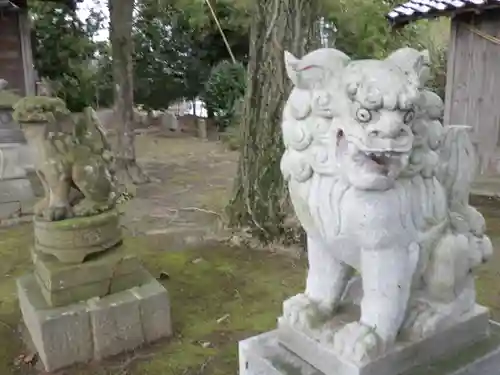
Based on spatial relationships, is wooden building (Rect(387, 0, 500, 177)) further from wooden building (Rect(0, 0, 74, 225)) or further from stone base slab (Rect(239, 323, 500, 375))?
stone base slab (Rect(239, 323, 500, 375))

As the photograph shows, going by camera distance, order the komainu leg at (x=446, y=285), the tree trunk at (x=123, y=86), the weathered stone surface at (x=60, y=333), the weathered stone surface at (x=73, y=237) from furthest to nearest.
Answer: the tree trunk at (x=123, y=86) < the weathered stone surface at (x=73, y=237) < the weathered stone surface at (x=60, y=333) < the komainu leg at (x=446, y=285)

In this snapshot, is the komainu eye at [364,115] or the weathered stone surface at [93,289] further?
the weathered stone surface at [93,289]

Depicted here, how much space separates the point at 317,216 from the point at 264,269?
227 centimetres

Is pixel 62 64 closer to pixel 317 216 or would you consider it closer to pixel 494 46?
pixel 494 46

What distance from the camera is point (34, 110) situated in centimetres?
279

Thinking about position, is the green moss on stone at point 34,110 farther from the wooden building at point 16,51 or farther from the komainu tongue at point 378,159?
the wooden building at point 16,51

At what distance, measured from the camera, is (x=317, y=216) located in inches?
65.1

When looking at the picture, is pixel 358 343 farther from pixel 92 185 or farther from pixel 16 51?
pixel 16 51

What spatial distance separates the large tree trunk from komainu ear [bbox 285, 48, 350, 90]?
240cm

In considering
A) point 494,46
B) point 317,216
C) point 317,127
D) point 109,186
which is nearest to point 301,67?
point 317,127

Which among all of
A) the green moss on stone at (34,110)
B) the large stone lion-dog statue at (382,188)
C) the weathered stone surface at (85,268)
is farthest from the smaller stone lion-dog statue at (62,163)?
the large stone lion-dog statue at (382,188)

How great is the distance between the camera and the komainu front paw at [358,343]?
63.2 inches

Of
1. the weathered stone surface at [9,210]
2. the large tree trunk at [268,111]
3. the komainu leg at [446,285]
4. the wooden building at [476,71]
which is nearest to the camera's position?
the komainu leg at [446,285]

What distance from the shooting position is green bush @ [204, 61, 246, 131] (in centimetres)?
1112
